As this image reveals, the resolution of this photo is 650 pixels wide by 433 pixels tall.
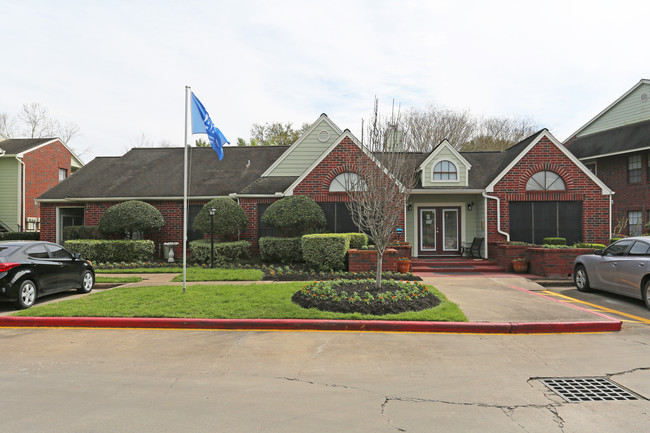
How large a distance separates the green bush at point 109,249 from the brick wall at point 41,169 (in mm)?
12038

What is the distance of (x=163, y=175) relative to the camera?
20125mm

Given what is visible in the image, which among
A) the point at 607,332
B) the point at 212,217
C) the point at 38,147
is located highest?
the point at 38,147

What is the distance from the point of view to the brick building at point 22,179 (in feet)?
80.7

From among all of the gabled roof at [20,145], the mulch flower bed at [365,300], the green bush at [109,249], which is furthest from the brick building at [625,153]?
the gabled roof at [20,145]

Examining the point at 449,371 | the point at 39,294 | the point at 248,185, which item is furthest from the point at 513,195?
the point at 39,294

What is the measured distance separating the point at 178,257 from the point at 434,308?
1323 centimetres

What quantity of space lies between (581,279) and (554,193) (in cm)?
607

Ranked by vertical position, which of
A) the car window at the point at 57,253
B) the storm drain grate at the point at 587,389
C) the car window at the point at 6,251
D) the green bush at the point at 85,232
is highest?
the green bush at the point at 85,232

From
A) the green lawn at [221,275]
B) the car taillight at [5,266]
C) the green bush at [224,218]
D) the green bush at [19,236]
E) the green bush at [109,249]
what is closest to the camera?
the car taillight at [5,266]

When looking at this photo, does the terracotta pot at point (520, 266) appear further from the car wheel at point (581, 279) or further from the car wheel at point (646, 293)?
the car wheel at point (646, 293)

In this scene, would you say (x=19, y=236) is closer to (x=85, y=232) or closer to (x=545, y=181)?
(x=85, y=232)

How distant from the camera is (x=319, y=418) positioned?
12.5ft

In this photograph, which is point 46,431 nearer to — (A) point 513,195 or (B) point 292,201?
(B) point 292,201

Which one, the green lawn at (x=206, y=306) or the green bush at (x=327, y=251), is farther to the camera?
the green bush at (x=327, y=251)
